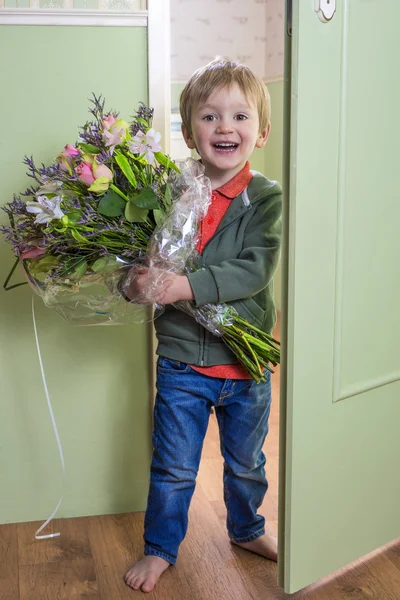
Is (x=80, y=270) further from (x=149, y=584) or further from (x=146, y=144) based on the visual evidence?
(x=149, y=584)

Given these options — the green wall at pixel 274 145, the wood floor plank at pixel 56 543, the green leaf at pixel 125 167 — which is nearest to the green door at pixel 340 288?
the green leaf at pixel 125 167

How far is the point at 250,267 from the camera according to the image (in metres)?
1.64

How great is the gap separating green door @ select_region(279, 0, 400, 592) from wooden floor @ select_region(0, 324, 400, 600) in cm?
8

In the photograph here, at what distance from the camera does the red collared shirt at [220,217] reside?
1.72m

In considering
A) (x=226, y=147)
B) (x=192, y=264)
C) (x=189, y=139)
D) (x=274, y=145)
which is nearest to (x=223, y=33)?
(x=274, y=145)

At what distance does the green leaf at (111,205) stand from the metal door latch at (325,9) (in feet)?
1.62

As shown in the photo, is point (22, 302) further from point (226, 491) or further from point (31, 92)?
point (226, 491)

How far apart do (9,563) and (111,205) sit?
913 mm

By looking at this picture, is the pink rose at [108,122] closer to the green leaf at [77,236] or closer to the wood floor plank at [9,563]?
the green leaf at [77,236]

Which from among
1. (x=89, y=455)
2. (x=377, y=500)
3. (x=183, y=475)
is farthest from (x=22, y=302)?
(x=377, y=500)

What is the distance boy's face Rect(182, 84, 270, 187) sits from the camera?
1.67m

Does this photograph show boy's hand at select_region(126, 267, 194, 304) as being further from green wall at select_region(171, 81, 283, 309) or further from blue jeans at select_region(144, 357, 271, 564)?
green wall at select_region(171, 81, 283, 309)

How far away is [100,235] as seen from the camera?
4.84 feet

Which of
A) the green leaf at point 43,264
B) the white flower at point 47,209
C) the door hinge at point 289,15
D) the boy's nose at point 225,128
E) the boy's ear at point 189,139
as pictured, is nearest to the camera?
the door hinge at point 289,15
